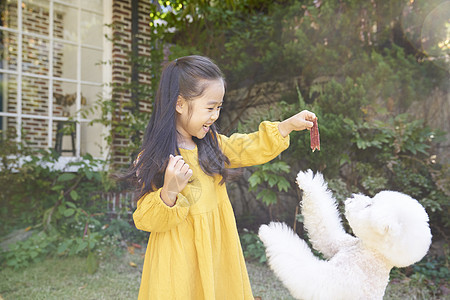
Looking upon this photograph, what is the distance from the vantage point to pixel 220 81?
4.91 ft

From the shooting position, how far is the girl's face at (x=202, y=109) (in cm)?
143

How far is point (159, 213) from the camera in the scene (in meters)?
1.25

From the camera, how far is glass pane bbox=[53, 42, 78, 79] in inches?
196

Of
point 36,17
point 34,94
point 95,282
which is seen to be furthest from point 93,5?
point 95,282

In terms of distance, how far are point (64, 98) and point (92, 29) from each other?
106 centimetres

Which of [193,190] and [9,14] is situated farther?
[9,14]

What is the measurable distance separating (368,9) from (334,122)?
49.3 inches

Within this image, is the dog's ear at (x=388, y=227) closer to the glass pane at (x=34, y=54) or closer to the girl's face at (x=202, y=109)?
the girl's face at (x=202, y=109)

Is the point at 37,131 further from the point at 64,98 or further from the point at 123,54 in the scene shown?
the point at 123,54

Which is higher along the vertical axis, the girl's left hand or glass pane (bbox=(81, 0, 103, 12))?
glass pane (bbox=(81, 0, 103, 12))

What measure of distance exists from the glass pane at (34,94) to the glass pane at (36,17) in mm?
661

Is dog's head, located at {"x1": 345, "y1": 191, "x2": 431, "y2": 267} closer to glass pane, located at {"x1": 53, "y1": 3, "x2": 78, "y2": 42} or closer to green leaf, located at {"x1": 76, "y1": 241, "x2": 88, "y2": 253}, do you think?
green leaf, located at {"x1": 76, "y1": 241, "x2": 88, "y2": 253}

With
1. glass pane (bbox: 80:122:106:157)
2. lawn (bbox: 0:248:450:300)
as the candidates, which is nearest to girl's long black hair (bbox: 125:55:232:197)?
lawn (bbox: 0:248:450:300)

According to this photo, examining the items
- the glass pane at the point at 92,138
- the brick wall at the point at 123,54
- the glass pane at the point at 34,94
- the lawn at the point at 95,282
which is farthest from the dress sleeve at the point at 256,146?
the glass pane at the point at 34,94
